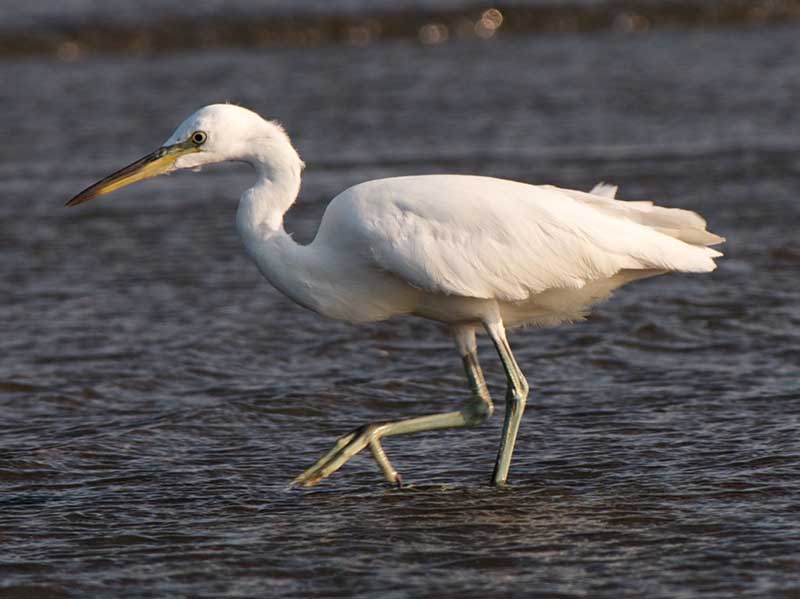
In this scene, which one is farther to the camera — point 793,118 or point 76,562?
point 793,118

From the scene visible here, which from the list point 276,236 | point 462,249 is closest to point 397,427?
point 462,249

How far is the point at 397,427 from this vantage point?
6.67 meters

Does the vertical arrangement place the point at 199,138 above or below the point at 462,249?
above

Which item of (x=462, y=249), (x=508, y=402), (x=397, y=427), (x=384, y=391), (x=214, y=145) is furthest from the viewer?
(x=384, y=391)

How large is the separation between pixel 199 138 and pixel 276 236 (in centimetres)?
55

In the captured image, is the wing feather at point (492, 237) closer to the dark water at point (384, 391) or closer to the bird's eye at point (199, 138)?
the bird's eye at point (199, 138)

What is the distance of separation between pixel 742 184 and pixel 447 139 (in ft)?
11.1

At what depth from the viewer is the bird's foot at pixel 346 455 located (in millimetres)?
6566

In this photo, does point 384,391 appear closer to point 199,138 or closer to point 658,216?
point 658,216

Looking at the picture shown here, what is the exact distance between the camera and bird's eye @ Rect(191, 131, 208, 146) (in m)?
6.54

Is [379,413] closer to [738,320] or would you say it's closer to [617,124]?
[738,320]

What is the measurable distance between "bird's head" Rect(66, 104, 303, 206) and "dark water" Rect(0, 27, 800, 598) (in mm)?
1417

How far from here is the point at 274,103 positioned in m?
17.0

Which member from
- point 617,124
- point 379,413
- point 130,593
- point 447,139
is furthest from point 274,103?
point 130,593
